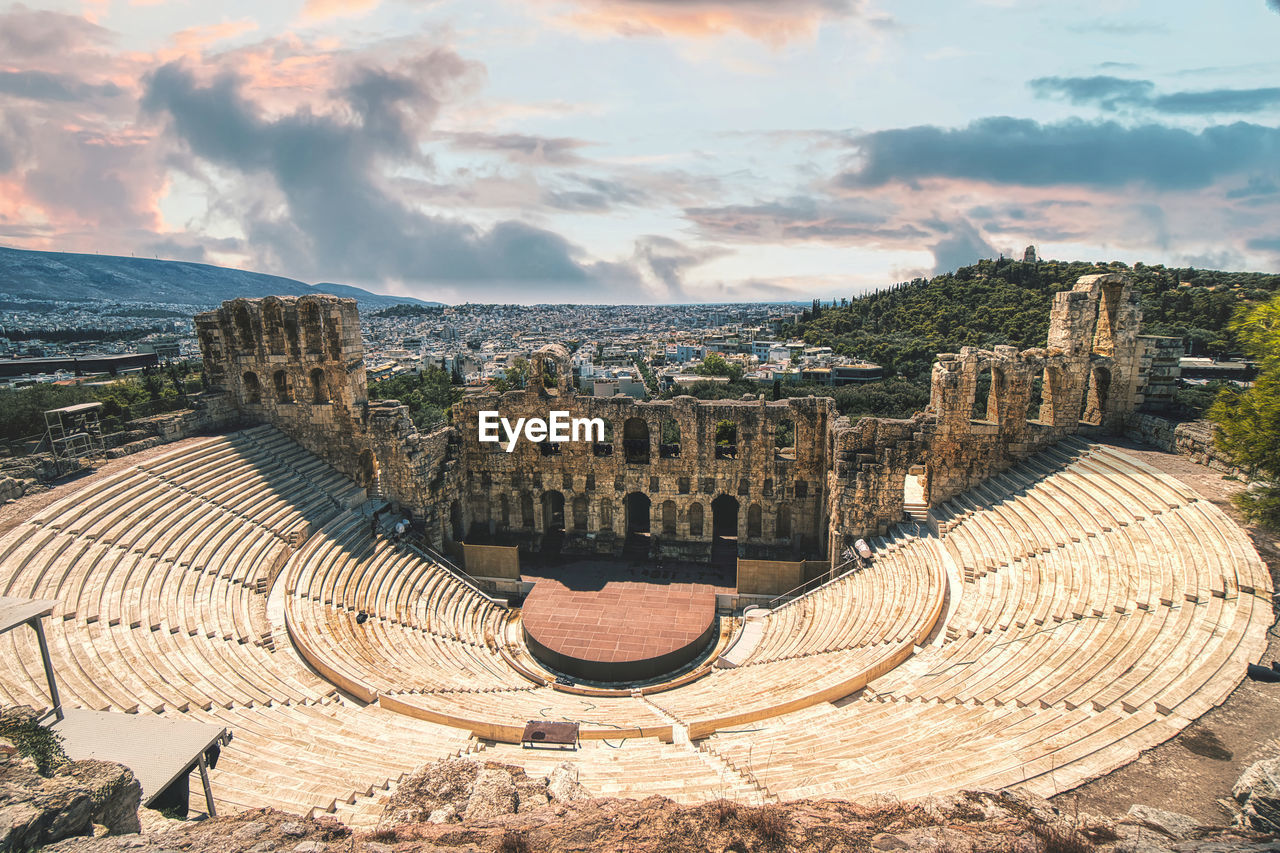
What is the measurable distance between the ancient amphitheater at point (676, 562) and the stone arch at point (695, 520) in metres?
0.13

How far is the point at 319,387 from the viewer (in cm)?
2945

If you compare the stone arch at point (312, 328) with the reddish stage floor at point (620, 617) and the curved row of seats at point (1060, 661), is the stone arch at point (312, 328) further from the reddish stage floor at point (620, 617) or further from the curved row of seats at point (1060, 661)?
the curved row of seats at point (1060, 661)

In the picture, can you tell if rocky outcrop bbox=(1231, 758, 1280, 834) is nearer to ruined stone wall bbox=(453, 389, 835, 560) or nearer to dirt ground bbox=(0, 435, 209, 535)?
ruined stone wall bbox=(453, 389, 835, 560)

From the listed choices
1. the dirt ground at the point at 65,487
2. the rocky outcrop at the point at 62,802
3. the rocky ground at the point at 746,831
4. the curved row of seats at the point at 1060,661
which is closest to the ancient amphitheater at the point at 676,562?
the curved row of seats at the point at 1060,661

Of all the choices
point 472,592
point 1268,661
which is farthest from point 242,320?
point 1268,661

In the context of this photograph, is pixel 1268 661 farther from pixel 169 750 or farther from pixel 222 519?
pixel 222 519

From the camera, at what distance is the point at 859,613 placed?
71.6 feet

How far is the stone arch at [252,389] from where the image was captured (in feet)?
95.9

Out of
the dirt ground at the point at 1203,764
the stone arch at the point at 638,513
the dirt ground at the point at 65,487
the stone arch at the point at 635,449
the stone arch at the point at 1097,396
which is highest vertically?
the stone arch at the point at 1097,396

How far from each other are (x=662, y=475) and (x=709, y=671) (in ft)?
35.2

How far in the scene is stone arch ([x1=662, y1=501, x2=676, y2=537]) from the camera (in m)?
32.2

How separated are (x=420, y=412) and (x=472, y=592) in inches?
1652

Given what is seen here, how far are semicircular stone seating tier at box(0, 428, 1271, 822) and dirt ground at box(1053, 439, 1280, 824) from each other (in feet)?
0.97

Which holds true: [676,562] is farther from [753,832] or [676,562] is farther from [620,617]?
[753,832]
